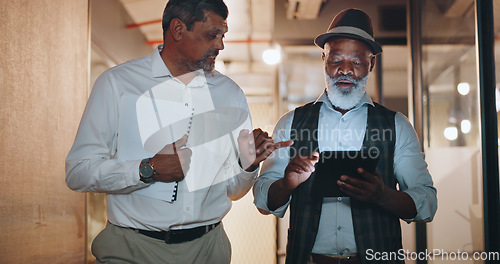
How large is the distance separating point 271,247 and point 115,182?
2503 millimetres

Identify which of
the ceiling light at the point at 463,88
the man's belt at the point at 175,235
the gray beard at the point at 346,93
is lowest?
the man's belt at the point at 175,235

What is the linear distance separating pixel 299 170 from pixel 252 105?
2.68 metres

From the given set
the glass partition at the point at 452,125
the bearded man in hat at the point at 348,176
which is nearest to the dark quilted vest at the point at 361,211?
the bearded man in hat at the point at 348,176

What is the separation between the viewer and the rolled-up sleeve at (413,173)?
181 cm

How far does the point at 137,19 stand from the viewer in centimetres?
524

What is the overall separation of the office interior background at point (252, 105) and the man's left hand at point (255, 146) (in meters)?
0.95

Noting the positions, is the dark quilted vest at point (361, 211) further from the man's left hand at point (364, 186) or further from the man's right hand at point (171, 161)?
the man's right hand at point (171, 161)

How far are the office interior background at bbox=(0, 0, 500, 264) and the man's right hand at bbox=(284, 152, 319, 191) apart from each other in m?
1.12

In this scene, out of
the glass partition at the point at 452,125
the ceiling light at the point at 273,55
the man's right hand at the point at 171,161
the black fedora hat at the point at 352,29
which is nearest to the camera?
the man's right hand at the point at 171,161

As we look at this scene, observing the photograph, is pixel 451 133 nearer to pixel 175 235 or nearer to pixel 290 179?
pixel 290 179

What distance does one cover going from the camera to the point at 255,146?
1755mm

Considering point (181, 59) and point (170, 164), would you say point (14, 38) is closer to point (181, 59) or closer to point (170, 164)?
point (181, 59)

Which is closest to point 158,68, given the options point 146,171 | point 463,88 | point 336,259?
point 146,171

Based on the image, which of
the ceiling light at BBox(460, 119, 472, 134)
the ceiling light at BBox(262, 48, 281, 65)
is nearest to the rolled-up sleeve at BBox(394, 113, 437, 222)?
the ceiling light at BBox(460, 119, 472, 134)
